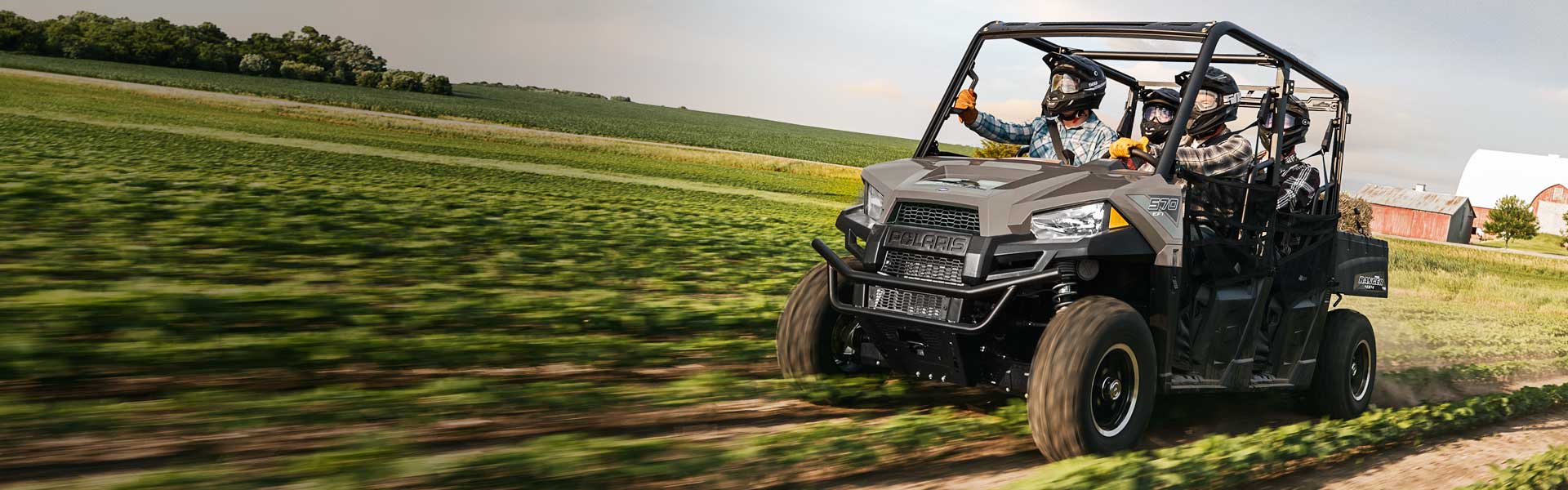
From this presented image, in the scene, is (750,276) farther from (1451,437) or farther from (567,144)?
(567,144)

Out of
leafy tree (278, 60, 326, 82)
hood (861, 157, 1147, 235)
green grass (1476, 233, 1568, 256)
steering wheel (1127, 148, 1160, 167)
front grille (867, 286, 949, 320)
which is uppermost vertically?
leafy tree (278, 60, 326, 82)

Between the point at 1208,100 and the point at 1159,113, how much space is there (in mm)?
277

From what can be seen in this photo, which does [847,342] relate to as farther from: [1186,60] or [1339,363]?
[1339,363]

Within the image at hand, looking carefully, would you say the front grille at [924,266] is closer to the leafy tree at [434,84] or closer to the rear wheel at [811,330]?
the rear wheel at [811,330]

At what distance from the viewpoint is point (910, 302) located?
5172mm

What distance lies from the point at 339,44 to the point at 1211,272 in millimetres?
63006

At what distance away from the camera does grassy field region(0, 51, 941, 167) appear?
46.3 m

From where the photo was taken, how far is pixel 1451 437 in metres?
7.30

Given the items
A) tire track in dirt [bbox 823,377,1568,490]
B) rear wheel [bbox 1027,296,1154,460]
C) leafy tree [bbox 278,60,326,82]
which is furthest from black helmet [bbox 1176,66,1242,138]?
leafy tree [bbox 278,60,326,82]

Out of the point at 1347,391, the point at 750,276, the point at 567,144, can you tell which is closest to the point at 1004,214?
the point at 1347,391

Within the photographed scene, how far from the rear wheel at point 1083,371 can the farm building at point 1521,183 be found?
89.3m

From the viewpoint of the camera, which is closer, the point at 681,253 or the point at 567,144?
the point at 681,253

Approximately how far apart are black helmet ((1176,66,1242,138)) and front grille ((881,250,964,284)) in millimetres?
2079

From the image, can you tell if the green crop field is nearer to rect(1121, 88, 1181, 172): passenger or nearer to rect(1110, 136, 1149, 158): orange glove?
rect(1110, 136, 1149, 158): orange glove
